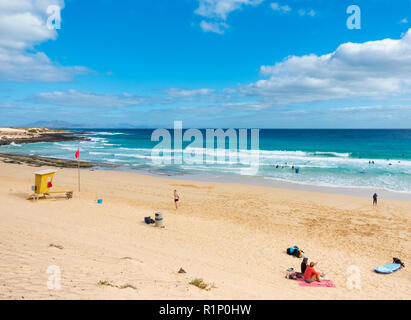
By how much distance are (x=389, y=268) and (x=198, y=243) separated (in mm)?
6224

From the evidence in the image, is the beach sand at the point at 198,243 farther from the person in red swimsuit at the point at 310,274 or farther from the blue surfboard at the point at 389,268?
the person in red swimsuit at the point at 310,274

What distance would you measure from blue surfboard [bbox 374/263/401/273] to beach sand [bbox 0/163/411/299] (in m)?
0.20

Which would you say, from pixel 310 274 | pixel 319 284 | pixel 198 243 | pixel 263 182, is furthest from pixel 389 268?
pixel 263 182

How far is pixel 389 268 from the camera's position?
8625 millimetres

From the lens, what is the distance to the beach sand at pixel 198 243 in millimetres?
5859

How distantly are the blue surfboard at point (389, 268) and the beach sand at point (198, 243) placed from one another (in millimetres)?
198

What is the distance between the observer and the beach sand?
586cm

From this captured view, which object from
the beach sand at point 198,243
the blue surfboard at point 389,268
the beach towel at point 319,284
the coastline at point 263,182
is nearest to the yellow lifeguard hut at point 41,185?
the beach sand at point 198,243

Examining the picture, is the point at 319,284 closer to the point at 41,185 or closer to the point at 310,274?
the point at 310,274

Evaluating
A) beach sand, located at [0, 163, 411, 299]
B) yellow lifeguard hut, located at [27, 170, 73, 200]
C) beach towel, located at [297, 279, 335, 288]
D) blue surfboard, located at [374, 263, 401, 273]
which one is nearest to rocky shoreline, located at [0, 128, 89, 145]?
yellow lifeguard hut, located at [27, 170, 73, 200]

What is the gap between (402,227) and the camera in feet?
Result: 43.7

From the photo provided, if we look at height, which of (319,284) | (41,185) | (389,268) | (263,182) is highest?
(41,185)
